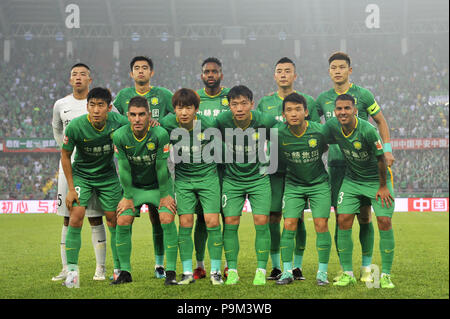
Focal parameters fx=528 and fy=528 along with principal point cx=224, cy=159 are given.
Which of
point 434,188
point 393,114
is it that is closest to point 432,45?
point 393,114

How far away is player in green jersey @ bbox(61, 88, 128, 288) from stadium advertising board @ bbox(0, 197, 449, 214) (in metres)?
14.0

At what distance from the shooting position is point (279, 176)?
227 inches

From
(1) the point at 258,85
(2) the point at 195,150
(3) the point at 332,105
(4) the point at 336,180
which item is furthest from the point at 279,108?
→ (1) the point at 258,85

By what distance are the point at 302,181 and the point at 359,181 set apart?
0.59 metres

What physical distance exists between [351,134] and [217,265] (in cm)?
190

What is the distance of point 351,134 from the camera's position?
5371 millimetres

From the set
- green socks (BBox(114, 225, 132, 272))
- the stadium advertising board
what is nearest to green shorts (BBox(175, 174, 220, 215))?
green socks (BBox(114, 225, 132, 272))

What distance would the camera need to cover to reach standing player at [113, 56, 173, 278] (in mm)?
5973

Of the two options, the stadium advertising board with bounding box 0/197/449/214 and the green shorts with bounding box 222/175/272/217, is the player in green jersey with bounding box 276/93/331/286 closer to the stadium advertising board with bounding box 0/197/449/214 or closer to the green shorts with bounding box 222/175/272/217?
the green shorts with bounding box 222/175/272/217

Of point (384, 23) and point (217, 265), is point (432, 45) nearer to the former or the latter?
point (384, 23)

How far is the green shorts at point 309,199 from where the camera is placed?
5430 millimetres

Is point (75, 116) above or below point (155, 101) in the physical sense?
below

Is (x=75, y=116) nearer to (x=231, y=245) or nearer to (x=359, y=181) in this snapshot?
(x=231, y=245)

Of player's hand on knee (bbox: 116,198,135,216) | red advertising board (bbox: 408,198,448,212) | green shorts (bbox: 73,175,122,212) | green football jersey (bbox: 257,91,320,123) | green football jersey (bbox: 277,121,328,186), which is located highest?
green football jersey (bbox: 257,91,320,123)
